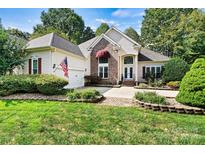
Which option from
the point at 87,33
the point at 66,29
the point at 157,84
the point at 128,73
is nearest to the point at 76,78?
the point at 128,73

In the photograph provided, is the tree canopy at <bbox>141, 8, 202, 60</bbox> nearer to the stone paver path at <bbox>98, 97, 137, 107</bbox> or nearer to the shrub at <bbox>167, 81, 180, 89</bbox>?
the shrub at <bbox>167, 81, 180, 89</bbox>

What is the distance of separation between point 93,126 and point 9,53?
8.04 metres

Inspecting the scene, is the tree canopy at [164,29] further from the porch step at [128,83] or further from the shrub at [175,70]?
the porch step at [128,83]

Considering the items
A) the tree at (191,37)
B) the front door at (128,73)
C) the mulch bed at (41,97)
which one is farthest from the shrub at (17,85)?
the tree at (191,37)

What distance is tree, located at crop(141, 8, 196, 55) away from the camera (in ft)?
73.0

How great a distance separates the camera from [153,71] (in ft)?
64.8

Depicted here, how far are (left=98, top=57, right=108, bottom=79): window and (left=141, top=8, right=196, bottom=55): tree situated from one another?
7.90 meters


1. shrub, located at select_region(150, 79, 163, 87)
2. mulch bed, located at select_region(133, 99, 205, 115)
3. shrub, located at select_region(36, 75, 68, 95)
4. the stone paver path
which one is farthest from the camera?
shrub, located at select_region(150, 79, 163, 87)

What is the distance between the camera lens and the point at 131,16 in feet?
33.3

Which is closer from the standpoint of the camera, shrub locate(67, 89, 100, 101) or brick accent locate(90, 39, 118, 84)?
shrub locate(67, 89, 100, 101)

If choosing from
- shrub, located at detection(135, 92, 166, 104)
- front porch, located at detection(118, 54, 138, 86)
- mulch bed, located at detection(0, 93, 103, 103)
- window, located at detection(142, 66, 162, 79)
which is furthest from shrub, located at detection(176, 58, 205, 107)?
window, located at detection(142, 66, 162, 79)

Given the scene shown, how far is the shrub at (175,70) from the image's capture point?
16.8m

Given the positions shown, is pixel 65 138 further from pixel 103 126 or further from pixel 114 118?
pixel 114 118
